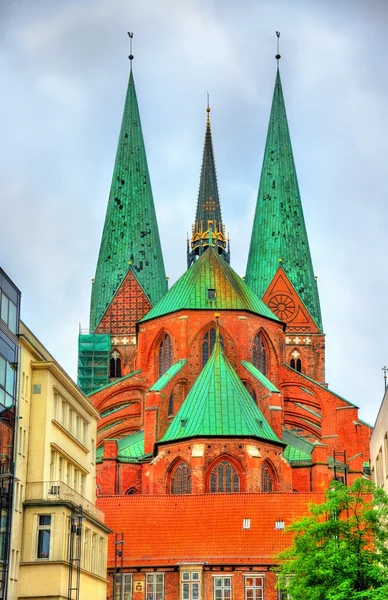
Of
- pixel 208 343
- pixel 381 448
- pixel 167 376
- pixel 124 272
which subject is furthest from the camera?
pixel 124 272

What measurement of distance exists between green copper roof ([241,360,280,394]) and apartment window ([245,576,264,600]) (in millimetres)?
18764

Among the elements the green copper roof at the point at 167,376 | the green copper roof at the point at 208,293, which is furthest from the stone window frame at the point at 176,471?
the green copper roof at the point at 208,293

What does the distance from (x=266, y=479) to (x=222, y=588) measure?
39.2 feet

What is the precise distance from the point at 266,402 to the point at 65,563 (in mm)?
35832

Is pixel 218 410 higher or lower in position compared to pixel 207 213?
lower

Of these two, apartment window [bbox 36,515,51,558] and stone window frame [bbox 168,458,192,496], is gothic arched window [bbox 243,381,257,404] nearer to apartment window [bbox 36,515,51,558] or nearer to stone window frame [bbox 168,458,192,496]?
stone window frame [bbox 168,458,192,496]

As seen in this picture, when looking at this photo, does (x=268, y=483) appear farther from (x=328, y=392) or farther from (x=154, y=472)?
(x=328, y=392)

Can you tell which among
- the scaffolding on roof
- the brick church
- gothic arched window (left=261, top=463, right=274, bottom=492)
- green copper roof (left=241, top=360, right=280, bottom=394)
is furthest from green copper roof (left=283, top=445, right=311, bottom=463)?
the scaffolding on roof

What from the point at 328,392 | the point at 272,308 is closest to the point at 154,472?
the point at 328,392

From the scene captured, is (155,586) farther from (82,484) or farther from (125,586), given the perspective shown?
(82,484)

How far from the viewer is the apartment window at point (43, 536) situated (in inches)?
1592

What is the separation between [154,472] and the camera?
227 feet

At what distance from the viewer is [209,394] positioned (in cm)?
7169

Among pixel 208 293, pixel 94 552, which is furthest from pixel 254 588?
pixel 208 293
